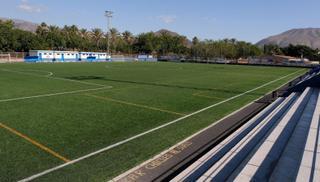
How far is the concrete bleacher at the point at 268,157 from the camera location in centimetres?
471

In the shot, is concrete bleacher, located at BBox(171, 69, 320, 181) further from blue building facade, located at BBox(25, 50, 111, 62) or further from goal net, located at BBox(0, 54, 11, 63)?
blue building facade, located at BBox(25, 50, 111, 62)

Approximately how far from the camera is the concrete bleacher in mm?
4707

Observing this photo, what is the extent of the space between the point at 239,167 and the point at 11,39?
304 feet

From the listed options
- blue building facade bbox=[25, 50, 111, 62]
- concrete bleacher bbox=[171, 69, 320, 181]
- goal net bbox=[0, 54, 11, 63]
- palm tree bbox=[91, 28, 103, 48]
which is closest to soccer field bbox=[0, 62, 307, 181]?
concrete bleacher bbox=[171, 69, 320, 181]

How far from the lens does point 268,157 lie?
5.47 meters

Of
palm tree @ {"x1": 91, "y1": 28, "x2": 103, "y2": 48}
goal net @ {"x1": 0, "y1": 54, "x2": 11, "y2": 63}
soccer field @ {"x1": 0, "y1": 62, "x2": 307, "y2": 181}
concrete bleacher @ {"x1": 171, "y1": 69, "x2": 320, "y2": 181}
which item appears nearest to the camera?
concrete bleacher @ {"x1": 171, "y1": 69, "x2": 320, "y2": 181}

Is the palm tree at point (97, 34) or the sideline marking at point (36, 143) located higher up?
the palm tree at point (97, 34)

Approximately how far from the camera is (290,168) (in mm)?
4996

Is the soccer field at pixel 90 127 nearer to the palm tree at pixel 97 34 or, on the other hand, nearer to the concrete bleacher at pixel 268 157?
the concrete bleacher at pixel 268 157

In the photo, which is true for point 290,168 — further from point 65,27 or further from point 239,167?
point 65,27

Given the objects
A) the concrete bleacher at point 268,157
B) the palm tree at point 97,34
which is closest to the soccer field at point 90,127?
the concrete bleacher at point 268,157

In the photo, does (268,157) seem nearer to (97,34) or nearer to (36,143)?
(36,143)

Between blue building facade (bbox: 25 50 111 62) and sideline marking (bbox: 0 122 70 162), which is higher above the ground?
blue building facade (bbox: 25 50 111 62)

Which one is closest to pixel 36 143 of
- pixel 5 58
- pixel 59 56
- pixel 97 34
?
pixel 59 56
